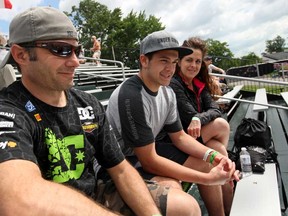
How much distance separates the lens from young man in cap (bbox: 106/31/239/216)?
186cm

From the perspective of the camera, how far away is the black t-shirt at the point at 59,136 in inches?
42.5

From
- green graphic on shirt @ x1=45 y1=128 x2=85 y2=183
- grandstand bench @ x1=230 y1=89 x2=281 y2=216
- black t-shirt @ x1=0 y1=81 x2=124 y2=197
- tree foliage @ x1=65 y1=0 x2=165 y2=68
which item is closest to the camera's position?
black t-shirt @ x1=0 y1=81 x2=124 y2=197

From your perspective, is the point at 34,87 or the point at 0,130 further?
the point at 34,87

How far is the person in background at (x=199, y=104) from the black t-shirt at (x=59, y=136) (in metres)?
1.13

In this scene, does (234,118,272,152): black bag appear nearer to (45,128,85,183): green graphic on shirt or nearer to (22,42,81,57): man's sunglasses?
(45,128,85,183): green graphic on shirt

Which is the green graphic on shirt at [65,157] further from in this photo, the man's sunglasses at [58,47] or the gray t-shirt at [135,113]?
the gray t-shirt at [135,113]

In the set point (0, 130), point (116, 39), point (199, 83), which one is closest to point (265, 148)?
point (199, 83)

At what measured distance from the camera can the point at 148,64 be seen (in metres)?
2.11

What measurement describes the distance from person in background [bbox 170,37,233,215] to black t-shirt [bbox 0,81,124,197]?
113 cm

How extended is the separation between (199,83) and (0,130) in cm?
224

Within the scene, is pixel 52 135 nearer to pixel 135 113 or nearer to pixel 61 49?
pixel 61 49

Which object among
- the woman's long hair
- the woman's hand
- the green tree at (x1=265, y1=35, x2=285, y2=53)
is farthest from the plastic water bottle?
the green tree at (x1=265, y1=35, x2=285, y2=53)

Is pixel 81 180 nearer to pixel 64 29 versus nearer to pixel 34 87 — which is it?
pixel 34 87

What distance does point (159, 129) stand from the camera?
2.22 m
